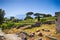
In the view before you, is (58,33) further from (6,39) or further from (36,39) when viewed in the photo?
(6,39)

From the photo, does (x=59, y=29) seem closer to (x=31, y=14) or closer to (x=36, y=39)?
(x=36, y=39)

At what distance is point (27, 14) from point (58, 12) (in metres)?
54.5

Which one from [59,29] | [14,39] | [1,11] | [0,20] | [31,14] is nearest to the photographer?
[59,29]

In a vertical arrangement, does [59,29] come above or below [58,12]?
below

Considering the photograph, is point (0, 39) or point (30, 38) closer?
point (0, 39)

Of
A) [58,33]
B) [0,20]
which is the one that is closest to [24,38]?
[58,33]

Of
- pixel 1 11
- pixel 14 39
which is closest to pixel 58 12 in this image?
pixel 14 39

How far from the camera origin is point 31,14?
73.2 m

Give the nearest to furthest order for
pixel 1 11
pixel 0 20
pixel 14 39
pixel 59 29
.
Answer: pixel 59 29 → pixel 14 39 → pixel 0 20 → pixel 1 11

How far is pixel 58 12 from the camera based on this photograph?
1897cm

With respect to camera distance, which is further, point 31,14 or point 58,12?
point 31,14

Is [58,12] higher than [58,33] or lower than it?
higher

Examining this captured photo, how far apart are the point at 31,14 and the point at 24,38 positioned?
5336 centimetres

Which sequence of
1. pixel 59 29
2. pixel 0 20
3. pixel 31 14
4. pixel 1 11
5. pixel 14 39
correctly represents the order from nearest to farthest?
pixel 59 29, pixel 14 39, pixel 0 20, pixel 1 11, pixel 31 14
